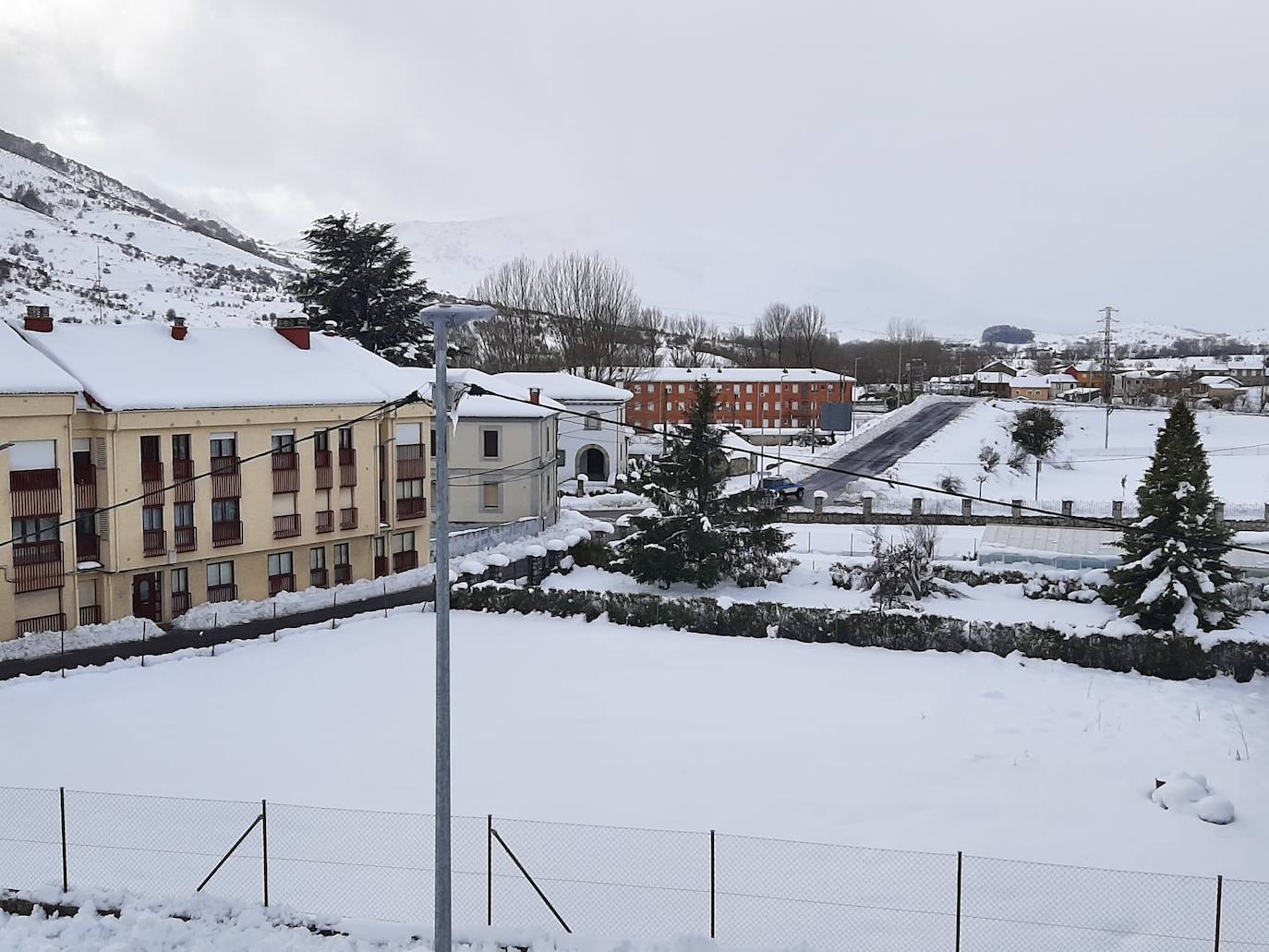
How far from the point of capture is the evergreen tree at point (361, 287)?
54.9 metres

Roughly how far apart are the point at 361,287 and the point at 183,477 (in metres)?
27.6

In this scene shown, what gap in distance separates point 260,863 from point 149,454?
1788cm

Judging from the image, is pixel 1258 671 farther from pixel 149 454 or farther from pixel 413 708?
pixel 149 454

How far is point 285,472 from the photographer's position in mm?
32031

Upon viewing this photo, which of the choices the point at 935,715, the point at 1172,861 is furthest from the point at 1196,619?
the point at 1172,861

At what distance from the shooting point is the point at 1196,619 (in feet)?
91.4

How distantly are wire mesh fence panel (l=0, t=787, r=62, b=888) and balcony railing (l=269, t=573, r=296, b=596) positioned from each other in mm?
15795

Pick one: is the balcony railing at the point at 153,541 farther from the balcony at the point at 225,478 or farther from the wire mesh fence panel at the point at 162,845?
the wire mesh fence panel at the point at 162,845

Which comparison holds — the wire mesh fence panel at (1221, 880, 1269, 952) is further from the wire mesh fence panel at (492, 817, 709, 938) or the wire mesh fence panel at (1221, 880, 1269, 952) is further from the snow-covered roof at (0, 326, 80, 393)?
the snow-covered roof at (0, 326, 80, 393)

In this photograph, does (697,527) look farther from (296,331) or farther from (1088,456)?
(1088,456)

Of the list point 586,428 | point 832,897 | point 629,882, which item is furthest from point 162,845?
point 586,428

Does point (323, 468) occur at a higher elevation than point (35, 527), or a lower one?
higher

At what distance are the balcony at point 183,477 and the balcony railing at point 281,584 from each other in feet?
12.6

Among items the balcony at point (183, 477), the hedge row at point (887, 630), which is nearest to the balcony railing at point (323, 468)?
the balcony at point (183, 477)
